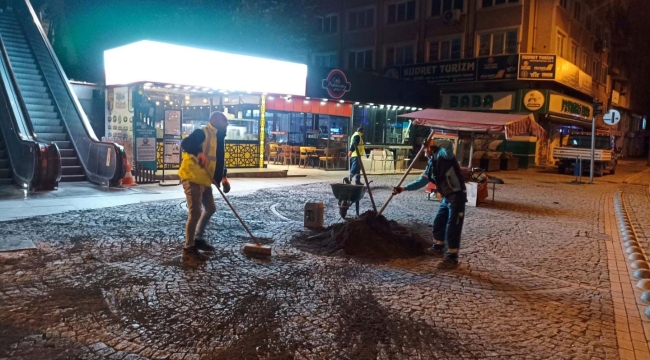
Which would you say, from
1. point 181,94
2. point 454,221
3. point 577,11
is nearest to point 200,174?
point 454,221

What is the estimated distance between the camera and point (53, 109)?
1454 cm

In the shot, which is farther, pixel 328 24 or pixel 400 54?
pixel 328 24

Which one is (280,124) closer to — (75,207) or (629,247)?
(75,207)

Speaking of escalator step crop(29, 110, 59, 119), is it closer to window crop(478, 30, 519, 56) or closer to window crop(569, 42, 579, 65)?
window crop(478, 30, 519, 56)

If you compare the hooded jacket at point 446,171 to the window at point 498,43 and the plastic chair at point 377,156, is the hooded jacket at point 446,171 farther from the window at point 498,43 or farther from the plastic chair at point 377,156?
the window at point 498,43

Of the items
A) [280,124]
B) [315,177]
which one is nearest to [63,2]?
[280,124]

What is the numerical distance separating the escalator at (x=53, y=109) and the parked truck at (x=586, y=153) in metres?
20.5

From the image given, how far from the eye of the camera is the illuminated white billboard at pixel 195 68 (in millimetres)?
14984

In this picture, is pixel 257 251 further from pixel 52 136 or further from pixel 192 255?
pixel 52 136

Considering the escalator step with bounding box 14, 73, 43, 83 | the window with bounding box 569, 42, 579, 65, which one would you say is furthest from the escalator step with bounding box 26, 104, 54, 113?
the window with bounding box 569, 42, 579, 65

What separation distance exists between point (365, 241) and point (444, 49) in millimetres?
27302

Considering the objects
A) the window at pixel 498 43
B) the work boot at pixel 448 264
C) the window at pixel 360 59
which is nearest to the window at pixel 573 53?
the window at pixel 498 43

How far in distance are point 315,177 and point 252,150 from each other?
2.66 m

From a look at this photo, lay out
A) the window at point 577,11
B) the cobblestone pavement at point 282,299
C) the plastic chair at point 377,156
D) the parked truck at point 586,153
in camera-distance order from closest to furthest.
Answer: the cobblestone pavement at point 282,299
the plastic chair at point 377,156
the parked truck at point 586,153
the window at point 577,11
